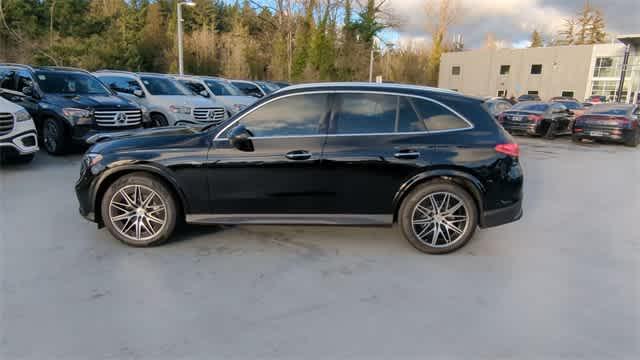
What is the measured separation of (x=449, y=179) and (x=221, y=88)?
1186 cm

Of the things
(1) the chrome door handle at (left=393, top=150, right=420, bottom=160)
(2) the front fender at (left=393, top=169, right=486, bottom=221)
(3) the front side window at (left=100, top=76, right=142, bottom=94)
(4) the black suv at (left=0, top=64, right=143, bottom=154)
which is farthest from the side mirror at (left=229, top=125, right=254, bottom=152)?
(3) the front side window at (left=100, top=76, right=142, bottom=94)

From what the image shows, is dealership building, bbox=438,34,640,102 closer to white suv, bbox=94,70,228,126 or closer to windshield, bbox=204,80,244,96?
windshield, bbox=204,80,244,96

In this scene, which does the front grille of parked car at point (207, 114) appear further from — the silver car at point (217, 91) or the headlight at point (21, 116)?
the headlight at point (21, 116)

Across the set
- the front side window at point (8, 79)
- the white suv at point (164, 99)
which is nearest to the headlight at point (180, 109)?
the white suv at point (164, 99)

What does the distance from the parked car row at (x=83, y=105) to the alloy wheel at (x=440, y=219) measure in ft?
13.3

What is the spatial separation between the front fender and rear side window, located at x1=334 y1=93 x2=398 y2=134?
22.0 inches

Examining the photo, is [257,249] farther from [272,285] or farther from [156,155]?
[156,155]

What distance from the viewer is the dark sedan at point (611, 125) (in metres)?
13.6

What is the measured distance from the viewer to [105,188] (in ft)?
13.9

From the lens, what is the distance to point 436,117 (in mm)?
4227

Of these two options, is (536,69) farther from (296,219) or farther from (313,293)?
(313,293)

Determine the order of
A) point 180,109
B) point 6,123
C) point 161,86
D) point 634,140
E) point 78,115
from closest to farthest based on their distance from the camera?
point 6,123 < point 78,115 < point 180,109 < point 161,86 < point 634,140

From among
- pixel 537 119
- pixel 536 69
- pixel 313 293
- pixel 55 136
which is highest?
pixel 536 69

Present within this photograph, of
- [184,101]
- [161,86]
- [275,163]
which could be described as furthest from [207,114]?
[275,163]
